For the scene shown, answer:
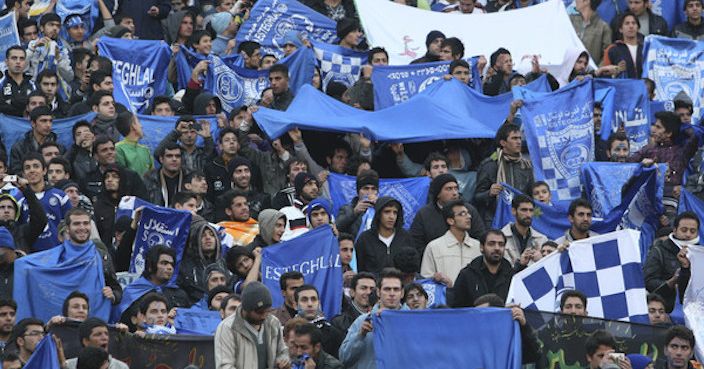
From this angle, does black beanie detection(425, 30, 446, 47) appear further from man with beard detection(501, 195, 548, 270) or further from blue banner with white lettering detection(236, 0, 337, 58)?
man with beard detection(501, 195, 548, 270)

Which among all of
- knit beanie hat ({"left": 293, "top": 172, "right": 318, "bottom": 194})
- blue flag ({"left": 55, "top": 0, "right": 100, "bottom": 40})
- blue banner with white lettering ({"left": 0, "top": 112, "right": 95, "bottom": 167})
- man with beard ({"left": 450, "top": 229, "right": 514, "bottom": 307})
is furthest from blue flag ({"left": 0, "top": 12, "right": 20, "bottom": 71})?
man with beard ({"left": 450, "top": 229, "right": 514, "bottom": 307})

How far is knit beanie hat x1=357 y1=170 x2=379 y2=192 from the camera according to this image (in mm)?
22422

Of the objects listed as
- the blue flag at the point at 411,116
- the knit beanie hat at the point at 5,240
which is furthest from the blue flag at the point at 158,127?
the knit beanie hat at the point at 5,240

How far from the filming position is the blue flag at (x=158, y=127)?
24.2m

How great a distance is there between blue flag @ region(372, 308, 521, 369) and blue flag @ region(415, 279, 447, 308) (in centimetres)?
211

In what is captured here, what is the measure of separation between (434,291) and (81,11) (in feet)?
28.5

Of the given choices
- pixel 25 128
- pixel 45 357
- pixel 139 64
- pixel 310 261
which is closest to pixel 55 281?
pixel 310 261

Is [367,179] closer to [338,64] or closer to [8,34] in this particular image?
[338,64]

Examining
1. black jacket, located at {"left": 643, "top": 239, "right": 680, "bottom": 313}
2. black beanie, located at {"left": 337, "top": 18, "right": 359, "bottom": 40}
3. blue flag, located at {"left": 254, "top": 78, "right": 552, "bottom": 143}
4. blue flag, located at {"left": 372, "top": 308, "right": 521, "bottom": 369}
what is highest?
blue flag, located at {"left": 372, "top": 308, "right": 521, "bottom": 369}

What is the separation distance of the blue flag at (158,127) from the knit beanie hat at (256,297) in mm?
7249

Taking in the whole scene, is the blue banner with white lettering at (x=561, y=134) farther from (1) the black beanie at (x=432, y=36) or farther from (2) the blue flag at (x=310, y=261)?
(2) the blue flag at (x=310, y=261)

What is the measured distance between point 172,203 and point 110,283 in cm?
195

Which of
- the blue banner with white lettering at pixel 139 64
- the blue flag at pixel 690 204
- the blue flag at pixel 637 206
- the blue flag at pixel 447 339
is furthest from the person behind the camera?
the blue banner with white lettering at pixel 139 64

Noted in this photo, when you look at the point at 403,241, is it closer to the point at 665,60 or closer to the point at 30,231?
the point at 30,231
